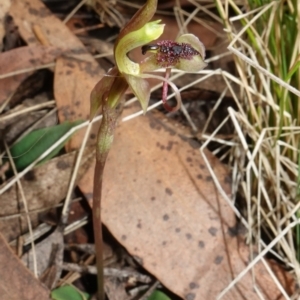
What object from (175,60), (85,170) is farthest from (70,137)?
(175,60)

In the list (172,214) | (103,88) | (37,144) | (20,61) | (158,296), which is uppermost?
(103,88)

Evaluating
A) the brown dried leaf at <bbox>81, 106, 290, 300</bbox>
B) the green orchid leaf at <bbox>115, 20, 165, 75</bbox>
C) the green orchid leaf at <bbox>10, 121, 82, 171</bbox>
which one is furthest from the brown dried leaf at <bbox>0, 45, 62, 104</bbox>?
the green orchid leaf at <bbox>115, 20, 165, 75</bbox>

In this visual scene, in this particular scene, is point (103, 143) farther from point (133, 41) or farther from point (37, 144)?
point (37, 144)

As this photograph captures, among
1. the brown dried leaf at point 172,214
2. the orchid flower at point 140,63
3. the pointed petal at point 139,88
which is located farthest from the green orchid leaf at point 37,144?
the pointed petal at point 139,88

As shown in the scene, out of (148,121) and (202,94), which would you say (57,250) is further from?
(202,94)

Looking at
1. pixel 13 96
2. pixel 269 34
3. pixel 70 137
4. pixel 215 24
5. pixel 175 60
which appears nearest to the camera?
pixel 175 60

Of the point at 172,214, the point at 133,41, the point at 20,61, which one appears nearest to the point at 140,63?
the point at 133,41
